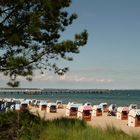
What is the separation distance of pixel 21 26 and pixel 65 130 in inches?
203

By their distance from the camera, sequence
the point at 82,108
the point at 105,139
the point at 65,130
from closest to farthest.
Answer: the point at 105,139, the point at 65,130, the point at 82,108

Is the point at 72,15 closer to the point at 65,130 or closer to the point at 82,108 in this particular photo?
the point at 65,130

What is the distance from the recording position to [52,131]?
1270 centimetres

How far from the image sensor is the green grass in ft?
38.3

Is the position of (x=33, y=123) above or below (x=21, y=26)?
below

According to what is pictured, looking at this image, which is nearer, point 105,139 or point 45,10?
point 105,139

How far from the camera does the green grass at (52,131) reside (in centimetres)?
1166

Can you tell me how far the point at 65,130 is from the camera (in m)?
12.9

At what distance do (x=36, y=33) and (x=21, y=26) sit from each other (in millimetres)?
1218

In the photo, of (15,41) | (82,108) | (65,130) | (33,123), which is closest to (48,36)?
(15,41)

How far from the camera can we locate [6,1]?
16.0 meters

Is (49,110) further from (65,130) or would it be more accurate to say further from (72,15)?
(65,130)

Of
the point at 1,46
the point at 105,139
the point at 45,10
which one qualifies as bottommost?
the point at 105,139

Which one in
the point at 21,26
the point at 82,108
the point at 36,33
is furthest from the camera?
the point at 82,108
